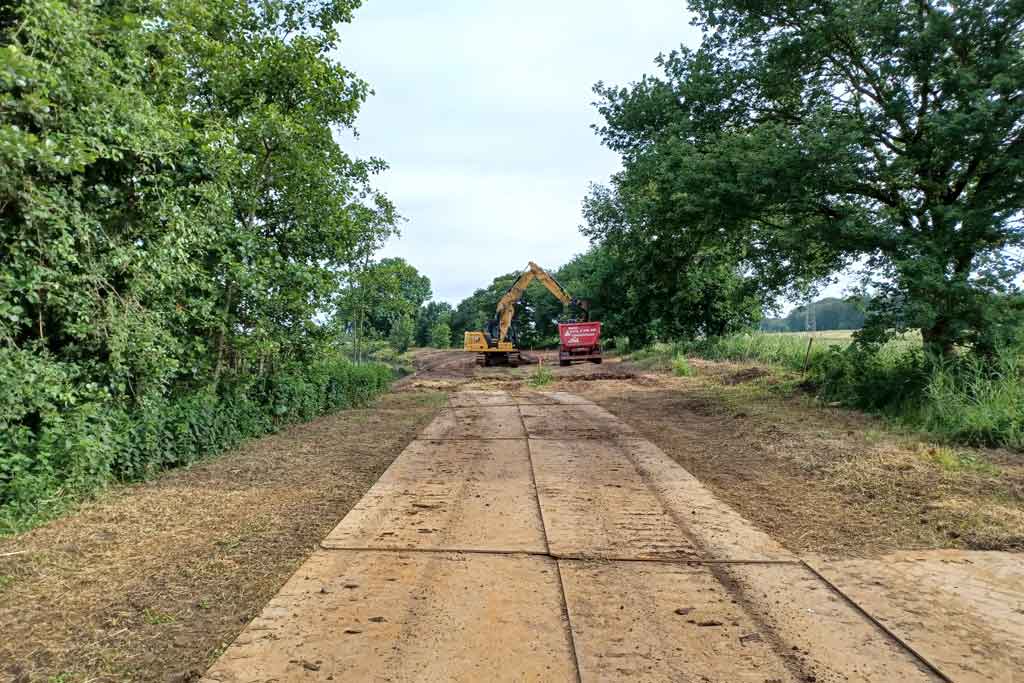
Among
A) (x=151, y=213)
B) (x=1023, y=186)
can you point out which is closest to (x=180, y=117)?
(x=151, y=213)

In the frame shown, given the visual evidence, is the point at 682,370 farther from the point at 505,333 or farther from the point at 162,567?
the point at 162,567

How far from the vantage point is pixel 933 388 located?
28.4ft

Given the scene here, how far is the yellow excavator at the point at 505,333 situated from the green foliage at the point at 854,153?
12530 mm

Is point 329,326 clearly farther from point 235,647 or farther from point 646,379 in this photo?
point 646,379

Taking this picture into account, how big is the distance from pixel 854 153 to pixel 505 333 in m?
18.7

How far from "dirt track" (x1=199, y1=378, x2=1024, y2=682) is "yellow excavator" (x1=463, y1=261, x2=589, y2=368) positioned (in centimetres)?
2041

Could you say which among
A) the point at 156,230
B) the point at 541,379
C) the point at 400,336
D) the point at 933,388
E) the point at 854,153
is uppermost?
the point at 854,153

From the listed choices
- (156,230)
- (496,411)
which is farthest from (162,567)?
(496,411)

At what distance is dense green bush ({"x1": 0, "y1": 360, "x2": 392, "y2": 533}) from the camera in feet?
16.3

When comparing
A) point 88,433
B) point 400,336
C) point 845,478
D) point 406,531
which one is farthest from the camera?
point 400,336

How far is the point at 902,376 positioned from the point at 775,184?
371cm

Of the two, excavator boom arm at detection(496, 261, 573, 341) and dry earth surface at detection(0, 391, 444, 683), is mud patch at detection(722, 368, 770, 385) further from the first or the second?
dry earth surface at detection(0, 391, 444, 683)

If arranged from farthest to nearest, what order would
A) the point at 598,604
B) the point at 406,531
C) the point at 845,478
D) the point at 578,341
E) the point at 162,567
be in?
the point at 578,341
the point at 845,478
the point at 406,531
the point at 162,567
the point at 598,604

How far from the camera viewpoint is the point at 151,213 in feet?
21.2
